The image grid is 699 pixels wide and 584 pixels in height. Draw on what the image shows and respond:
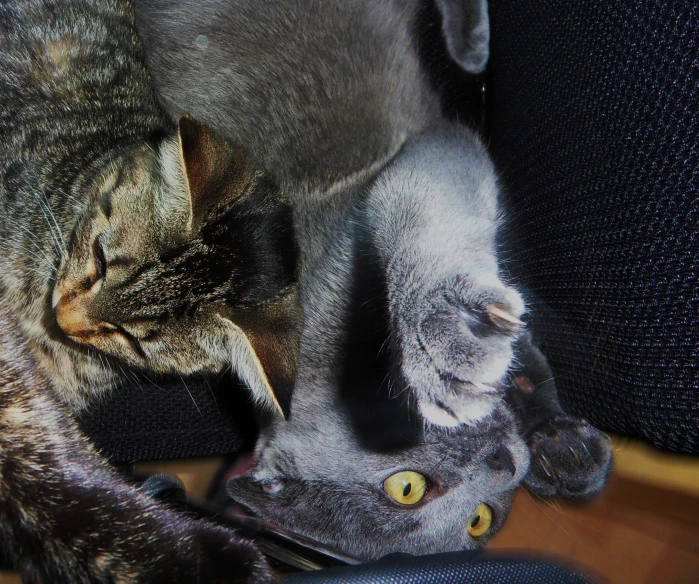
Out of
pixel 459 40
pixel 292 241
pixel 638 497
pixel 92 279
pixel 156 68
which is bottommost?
pixel 638 497

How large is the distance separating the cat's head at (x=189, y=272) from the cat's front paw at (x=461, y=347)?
244mm

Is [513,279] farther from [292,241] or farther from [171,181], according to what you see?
[171,181]

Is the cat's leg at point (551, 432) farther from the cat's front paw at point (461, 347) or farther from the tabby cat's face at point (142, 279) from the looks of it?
the tabby cat's face at point (142, 279)

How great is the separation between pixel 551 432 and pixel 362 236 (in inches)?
22.3

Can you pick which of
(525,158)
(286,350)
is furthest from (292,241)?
(525,158)

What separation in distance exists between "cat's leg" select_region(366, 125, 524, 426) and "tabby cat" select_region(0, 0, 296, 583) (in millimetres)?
219

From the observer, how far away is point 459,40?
4.60 ft

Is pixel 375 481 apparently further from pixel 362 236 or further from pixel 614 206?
pixel 614 206

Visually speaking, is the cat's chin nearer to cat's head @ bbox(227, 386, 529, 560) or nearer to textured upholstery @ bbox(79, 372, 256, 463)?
cat's head @ bbox(227, 386, 529, 560)

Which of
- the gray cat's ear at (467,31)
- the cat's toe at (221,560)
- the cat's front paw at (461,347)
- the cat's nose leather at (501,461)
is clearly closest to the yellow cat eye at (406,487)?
the cat's nose leather at (501,461)

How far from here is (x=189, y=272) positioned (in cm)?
103

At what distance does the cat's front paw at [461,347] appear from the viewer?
91 cm

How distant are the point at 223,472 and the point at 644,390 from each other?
1.15 metres

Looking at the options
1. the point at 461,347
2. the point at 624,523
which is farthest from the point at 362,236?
the point at 624,523
